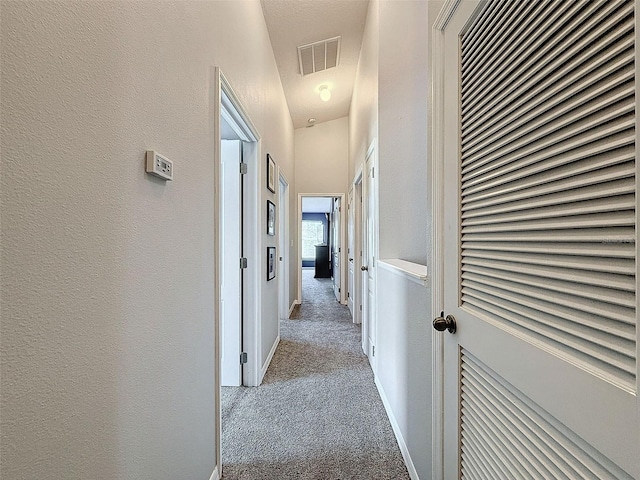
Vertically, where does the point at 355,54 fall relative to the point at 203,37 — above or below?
above

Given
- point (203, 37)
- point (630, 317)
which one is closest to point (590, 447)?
point (630, 317)

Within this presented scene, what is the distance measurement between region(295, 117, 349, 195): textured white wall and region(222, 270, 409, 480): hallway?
289 cm

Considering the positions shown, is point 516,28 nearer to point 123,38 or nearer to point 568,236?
point 568,236

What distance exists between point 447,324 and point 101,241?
98 centimetres

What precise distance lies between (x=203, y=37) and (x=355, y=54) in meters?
2.60

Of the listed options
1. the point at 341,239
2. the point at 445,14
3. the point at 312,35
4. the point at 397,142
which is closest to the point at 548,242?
the point at 445,14

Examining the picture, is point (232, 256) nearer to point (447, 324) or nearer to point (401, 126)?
point (401, 126)

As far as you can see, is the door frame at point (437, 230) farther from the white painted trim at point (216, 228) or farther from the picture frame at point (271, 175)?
the picture frame at point (271, 175)

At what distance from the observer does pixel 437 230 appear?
1192 millimetres

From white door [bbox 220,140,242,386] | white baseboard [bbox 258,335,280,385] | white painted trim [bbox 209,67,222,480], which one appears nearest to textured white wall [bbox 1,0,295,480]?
white painted trim [bbox 209,67,222,480]

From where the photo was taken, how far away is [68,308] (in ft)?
2.15

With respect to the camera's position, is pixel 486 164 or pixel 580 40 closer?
pixel 580 40

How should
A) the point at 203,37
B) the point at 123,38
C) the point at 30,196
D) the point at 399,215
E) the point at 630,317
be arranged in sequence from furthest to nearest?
the point at 399,215 → the point at 203,37 → the point at 123,38 → the point at 30,196 → the point at 630,317

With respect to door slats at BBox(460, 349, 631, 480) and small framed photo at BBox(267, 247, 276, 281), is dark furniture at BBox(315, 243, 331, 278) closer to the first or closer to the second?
small framed photo at BBox(267, 247, 276, 281)
